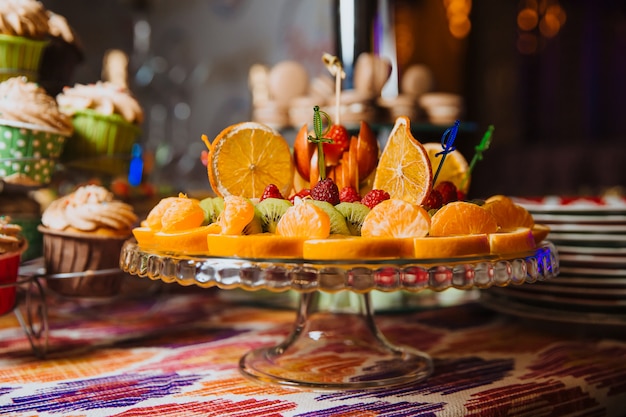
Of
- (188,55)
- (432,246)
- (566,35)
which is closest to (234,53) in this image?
(188,55)

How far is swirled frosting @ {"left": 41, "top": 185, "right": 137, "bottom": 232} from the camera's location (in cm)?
123

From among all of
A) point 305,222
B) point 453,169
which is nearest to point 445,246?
point 305,222

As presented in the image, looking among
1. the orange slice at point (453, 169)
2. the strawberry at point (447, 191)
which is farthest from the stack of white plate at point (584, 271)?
the strawberry at point (447, 191)

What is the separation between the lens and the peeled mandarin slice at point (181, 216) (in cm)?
97

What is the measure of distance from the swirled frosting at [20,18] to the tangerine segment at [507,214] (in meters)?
0.86

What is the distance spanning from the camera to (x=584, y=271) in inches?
51.2

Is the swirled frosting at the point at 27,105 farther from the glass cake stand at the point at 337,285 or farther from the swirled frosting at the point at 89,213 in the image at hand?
the glass cake stand at the point at 337,285

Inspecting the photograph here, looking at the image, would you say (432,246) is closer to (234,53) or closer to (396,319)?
(396,319)

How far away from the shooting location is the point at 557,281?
4.34ft

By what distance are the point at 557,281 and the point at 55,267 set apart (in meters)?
0.93

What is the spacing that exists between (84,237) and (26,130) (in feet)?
0.68

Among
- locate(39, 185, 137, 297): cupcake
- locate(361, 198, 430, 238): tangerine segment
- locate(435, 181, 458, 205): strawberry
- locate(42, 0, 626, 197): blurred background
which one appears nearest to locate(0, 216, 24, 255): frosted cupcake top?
locate(39, 185, 137, 297): cupcake

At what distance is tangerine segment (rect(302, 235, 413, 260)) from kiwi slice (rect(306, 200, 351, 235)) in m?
0.05

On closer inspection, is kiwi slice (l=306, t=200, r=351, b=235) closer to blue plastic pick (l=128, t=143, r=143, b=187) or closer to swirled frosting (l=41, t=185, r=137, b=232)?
swirled frosting (l=41, t=185, r=137, b=232)
